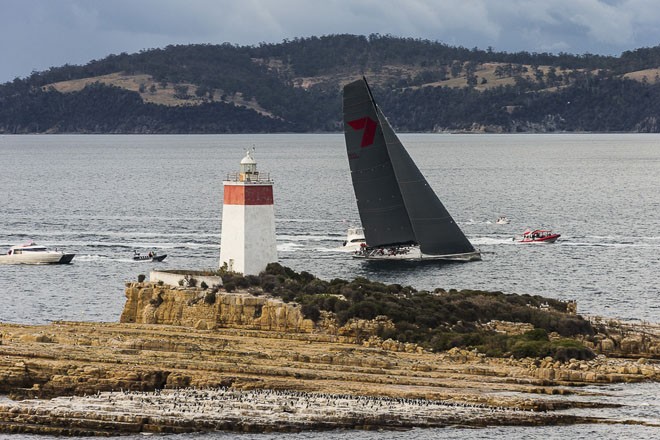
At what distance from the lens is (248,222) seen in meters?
49.9

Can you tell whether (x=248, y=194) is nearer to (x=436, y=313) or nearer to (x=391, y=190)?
(x=436, y=313)

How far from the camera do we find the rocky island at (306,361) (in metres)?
35.9

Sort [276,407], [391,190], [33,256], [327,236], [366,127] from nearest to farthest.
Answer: [276,407] < [33,256] < [366,127] < [391,190] < [327,236]

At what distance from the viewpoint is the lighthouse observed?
4984cm

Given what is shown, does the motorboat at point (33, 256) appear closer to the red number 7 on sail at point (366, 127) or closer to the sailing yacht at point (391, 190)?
the sailing yacht at point (391, 190)

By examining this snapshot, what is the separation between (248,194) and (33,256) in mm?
31930

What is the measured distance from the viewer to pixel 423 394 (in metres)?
37.4

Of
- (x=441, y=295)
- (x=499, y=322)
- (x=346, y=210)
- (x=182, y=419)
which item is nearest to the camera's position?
(x=182, y=419)

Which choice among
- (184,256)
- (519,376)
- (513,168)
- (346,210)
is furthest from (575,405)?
(513,168)

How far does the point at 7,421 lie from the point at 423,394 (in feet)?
36.7

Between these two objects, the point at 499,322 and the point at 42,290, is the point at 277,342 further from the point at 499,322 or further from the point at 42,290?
the point at 42,290

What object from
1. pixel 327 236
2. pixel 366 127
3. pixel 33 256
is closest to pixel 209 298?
pixel 33 256

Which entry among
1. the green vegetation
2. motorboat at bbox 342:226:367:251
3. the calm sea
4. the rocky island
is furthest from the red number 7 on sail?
the green vegetation

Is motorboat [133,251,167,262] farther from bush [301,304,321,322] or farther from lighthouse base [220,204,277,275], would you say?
bush [301,304,321,322]
